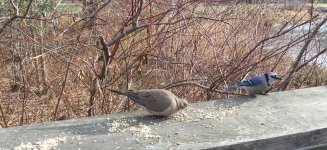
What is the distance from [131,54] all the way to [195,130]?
1763 millimetres

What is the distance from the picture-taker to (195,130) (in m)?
2.05

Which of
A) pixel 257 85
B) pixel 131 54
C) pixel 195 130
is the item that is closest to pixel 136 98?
pixel 195 130

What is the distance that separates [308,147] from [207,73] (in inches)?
76.3

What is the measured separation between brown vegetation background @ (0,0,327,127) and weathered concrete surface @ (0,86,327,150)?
33.9 inches

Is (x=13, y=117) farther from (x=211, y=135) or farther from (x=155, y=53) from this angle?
(x=211, y=135)

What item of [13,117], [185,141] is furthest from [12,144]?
[13,117]

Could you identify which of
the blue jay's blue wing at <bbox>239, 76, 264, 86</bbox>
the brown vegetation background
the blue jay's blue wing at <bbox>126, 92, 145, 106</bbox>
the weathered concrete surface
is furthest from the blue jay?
the blue jay's blue wing at <bbox>126, 92, 145, 106</bbox>

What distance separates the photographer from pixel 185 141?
1890 mm

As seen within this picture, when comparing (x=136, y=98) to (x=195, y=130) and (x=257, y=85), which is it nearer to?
(x=195, y=130)

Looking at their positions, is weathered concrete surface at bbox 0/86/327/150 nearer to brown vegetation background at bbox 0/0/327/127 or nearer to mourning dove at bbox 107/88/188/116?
mourning dove at bbox 107/88/188/116

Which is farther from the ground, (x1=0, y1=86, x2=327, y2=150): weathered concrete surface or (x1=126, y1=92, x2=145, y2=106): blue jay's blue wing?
(x1=126, y1=92, x2=145, y2=106): blue jay's blue wing

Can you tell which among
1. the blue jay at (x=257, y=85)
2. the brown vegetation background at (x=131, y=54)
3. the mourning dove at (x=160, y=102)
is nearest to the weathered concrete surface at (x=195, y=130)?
the mourning dove at (x=160, y=102)

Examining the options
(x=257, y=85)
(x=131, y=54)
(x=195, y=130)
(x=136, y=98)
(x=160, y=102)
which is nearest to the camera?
(x=195, y=130)

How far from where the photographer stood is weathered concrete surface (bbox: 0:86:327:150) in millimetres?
1866
